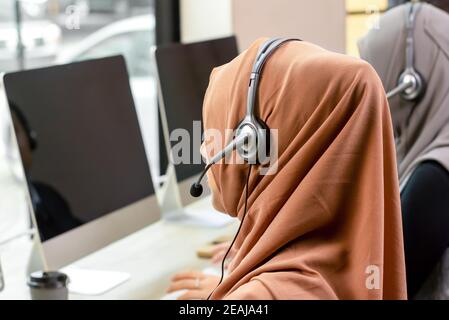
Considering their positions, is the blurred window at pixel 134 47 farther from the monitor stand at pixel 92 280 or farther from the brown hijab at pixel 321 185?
the brown hijab at pixel 321 185

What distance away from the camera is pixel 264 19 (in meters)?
2.13

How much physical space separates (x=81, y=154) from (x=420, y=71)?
0.76 metres

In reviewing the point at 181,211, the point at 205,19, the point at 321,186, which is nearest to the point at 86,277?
the point at 181,211

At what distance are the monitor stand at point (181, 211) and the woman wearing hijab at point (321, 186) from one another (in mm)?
987

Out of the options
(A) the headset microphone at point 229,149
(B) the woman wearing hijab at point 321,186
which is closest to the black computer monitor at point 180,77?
(A) the headset microphone at point 229,149

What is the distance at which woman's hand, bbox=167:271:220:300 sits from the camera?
4.79 feet

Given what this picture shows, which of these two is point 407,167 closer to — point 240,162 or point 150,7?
point 240,162

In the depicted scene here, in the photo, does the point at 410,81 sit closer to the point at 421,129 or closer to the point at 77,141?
the point at 421,129

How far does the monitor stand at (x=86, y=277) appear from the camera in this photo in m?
1.52

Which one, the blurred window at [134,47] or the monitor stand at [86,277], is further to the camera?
the blurred window at [134,47]

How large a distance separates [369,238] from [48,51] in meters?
1.67

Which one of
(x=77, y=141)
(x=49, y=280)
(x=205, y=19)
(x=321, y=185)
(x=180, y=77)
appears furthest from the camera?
(x=205, y=19)
